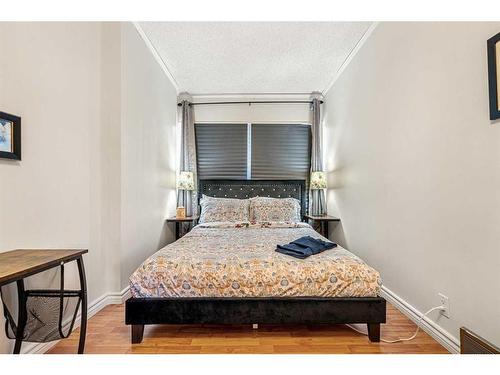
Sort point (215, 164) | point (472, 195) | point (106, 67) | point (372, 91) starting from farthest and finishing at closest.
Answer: point (215, 164), point (372, 91), point (106, 67), point (472, 195)

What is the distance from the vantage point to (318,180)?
13.8 feet

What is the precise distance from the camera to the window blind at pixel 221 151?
177 inches

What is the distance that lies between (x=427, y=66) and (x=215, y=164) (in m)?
3.18

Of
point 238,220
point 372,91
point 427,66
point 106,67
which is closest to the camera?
point 427,66

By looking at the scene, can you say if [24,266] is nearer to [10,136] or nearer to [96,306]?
[10,136]

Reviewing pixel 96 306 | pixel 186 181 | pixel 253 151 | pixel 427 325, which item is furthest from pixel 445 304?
pixel 186 181

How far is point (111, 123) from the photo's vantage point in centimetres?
253

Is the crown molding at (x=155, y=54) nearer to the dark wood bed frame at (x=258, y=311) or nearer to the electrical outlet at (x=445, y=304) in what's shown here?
the dark wood bed frame at (x=258, y=311)

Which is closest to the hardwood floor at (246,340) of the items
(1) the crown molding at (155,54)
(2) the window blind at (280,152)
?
(2) the window blind at (280,152)

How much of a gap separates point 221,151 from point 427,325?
11.4 feet

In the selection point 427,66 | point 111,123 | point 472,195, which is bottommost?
point 472,195

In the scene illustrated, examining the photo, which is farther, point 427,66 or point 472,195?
point 427,66

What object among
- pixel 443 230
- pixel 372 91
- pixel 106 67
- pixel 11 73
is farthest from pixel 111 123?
pixel 443 230
